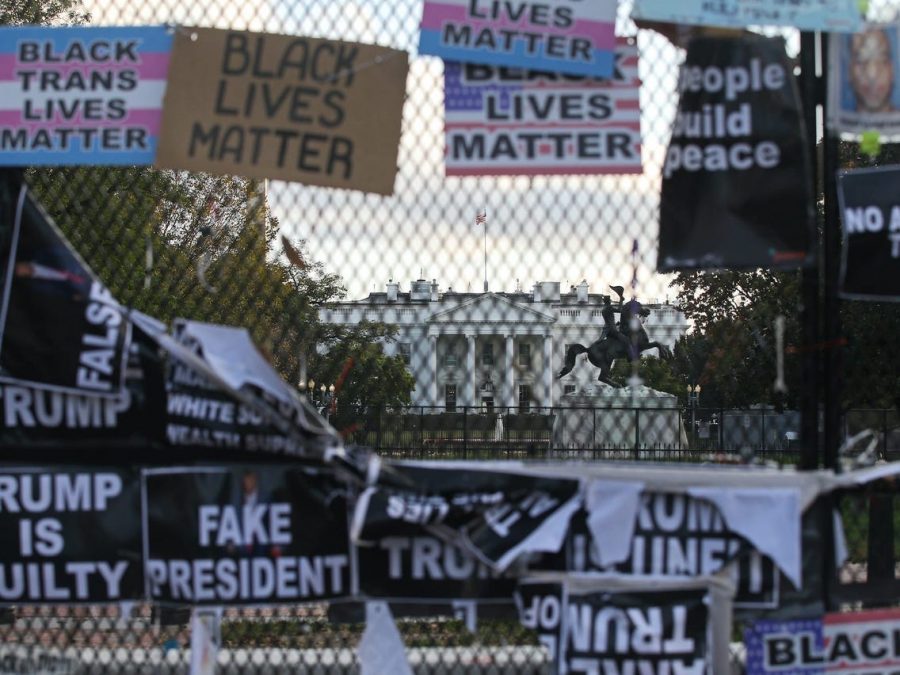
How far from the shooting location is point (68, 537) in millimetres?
3141

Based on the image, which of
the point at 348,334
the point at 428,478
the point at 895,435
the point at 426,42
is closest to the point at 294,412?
the point at 428,478

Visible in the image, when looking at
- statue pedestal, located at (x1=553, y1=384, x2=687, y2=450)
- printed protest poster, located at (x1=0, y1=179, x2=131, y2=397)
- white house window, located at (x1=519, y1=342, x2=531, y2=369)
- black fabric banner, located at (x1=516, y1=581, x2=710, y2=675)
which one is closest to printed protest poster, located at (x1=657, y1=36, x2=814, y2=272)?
black fabric banner, located at (x1=516, y1=581, x2=710, y2=675)

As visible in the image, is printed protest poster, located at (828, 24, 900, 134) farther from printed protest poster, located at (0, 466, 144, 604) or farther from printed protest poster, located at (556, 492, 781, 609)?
printed protest poster, located at (0, 466, 144, 604)

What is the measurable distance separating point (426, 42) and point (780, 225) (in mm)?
1191

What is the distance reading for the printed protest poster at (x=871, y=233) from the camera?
3141mm

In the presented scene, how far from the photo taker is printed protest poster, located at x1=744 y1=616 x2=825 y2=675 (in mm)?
3080

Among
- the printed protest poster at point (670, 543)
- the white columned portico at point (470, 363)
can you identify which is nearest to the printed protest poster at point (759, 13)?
the printed protest poster at point (670, 543)

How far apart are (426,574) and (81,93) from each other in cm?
186

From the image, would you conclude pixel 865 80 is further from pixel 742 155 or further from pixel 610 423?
pixel 610 423

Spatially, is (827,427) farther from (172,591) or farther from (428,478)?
(172,591)

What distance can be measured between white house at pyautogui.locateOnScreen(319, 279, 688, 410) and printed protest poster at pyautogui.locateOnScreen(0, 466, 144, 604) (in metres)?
1.22

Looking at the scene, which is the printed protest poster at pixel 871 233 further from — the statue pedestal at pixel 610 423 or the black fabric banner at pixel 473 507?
the statue pedestal at pixel 610 423

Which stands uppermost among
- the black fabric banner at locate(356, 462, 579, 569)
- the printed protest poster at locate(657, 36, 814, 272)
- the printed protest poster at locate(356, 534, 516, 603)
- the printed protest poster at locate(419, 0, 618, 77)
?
the printed protest poster at locate(419, 0, 618, 77)

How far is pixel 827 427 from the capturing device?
3.13 metres
